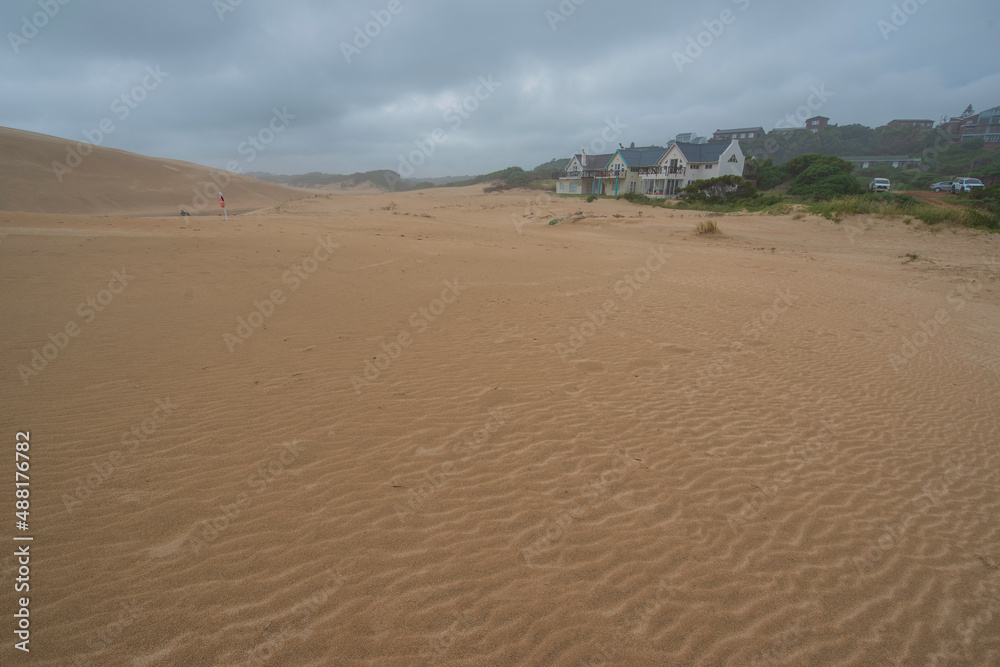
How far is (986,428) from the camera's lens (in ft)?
17.2

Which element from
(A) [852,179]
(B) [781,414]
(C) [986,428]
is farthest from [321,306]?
(A) [852,179]

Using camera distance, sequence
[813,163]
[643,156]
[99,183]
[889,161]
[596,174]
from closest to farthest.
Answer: [99,183]
[813,163]
[643,156]
[596,174]
[889,161]

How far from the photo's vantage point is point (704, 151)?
45.6 m

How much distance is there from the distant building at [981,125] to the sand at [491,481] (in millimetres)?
125205

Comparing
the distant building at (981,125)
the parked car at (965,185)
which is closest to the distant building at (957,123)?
the distant building at (981,125)

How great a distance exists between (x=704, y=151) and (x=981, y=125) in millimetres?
95220

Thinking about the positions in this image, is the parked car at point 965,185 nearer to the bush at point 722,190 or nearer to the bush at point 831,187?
the bush at point 831,187

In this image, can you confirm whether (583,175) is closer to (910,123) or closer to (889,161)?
(889,161)

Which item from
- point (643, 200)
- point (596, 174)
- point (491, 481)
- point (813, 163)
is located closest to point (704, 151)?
point (813, 163)

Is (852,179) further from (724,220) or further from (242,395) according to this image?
(242,395)

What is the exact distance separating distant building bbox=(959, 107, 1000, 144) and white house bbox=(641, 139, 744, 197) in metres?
81.9

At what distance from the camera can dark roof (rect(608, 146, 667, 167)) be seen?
49.4 meters

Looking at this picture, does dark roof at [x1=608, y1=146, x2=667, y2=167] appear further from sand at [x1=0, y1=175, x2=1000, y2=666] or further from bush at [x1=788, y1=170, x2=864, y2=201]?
sand at [x1=0, y1=175, x2=1000, y2=666]

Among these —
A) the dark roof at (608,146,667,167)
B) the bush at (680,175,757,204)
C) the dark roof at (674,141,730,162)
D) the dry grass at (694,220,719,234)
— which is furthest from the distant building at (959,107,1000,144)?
the dry grass at (694,220,719,234)
